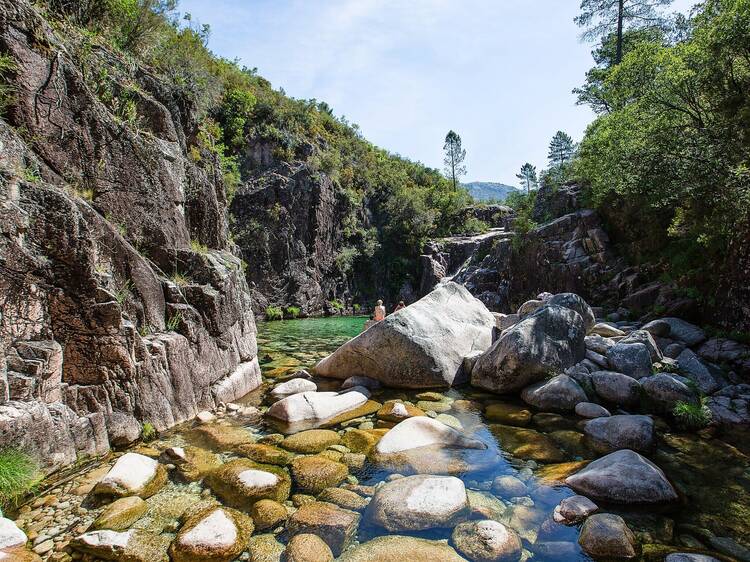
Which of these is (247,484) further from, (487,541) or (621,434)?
(621,434)

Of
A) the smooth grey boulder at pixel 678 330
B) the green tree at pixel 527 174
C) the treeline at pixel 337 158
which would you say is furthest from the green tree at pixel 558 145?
the smooth grey boulder at pixel 678 330

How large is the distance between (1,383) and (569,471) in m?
6.73

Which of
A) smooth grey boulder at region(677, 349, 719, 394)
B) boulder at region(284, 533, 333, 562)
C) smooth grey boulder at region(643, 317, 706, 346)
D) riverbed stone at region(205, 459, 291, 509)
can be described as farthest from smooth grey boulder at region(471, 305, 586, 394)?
boulder at region(284, 533, 333, 562)

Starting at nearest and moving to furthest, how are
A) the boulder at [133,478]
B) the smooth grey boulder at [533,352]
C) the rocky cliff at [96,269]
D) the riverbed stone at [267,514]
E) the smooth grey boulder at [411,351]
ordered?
the riverbed stone at [267,514], the boulder at [133,478], the rocky cliff at [96,269], the smooth grey boulder at [533,352], the smooth grey boulder at [411,351]

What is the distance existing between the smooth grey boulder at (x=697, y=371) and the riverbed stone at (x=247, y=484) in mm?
8134

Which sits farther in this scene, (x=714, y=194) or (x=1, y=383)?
(x=714, y=194)

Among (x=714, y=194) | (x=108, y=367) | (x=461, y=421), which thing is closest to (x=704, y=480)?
(x=461, y=421)

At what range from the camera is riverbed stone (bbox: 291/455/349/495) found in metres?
4.96

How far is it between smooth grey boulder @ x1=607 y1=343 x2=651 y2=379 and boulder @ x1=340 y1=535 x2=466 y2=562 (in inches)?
256

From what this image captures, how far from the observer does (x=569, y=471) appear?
17.3ft

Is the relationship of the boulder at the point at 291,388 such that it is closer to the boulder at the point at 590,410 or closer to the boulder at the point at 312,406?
the boulder at the point at 312,406

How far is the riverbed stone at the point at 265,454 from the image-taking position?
5.60 meters

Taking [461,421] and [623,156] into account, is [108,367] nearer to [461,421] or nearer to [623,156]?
[461,421]

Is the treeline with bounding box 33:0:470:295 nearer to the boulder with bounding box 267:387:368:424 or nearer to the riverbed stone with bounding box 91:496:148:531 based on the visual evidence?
the boulder with bounding box 267:387:368:424
